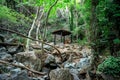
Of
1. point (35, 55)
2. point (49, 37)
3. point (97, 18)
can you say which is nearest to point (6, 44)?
point (35, 55)

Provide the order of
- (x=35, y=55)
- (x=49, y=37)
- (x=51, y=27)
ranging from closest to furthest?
1. (x=35, y=55)
2. (x=49, y=37)
3. (x=51, y=27)

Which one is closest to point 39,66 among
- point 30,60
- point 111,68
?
point 30,60

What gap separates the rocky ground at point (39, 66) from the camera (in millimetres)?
8570

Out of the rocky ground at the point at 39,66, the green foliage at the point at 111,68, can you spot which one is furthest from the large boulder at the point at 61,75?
the green foliage at the point at 111,68

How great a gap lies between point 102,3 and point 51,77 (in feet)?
13.7

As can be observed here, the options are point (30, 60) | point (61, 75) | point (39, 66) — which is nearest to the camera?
point (61, 75)

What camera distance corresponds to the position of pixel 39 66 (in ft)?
38.0

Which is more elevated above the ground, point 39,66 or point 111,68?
point 111,68

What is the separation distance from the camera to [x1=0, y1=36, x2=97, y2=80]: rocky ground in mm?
8570

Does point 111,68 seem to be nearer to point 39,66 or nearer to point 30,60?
point 39,66

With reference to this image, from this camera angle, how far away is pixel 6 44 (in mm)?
14797

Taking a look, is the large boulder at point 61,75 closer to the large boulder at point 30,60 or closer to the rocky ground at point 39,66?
the rocky ground at point 39,66

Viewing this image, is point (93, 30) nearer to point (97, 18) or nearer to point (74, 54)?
point (97, 18)

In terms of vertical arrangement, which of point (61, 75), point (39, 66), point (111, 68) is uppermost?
point (111, 68)
